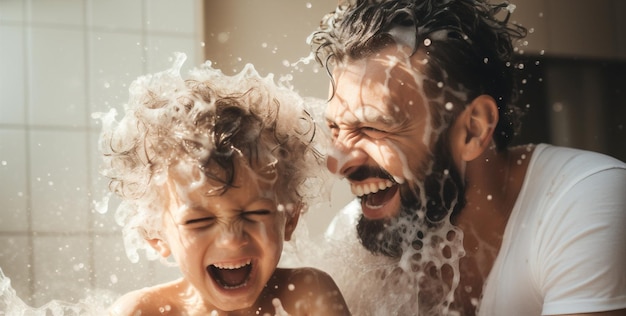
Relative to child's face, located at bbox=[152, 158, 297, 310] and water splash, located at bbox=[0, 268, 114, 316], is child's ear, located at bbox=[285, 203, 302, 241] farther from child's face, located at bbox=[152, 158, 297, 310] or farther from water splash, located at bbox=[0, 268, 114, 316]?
water splash, located at bbox=[0, 268, 114, 316]

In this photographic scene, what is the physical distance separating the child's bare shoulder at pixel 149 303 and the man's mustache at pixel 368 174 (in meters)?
0.24

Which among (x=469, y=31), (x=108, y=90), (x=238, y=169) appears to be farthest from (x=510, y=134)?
(x=108, y=90)

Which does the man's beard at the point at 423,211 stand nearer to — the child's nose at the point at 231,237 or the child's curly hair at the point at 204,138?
the child's curly hair at the point at 204,138

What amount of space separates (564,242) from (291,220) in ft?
0.96

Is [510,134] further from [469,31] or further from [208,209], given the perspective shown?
[208,209]

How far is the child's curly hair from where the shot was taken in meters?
0.75

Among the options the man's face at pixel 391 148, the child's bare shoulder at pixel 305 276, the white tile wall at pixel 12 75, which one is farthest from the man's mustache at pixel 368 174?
the white tile wall at pixel 12 75

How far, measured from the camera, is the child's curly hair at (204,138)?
2.45 feet

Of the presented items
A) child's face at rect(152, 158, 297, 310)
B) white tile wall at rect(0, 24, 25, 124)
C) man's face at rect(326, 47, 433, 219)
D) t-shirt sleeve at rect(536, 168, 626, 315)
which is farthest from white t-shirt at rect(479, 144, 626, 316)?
white tile wall at rect(0, 24, 25, 124)

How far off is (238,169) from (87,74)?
253mm

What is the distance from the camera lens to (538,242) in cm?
81

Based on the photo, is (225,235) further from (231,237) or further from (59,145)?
(59,145)

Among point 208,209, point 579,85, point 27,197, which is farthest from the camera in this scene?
→ point 579,85

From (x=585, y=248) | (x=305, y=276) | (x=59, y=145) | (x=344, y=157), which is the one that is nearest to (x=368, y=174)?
(x=344, y=157)
